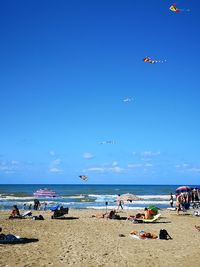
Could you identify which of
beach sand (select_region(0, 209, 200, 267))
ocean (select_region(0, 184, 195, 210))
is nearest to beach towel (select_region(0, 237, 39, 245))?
beach sand (select_region(0, 209, 200, 267))

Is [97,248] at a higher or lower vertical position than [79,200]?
lower

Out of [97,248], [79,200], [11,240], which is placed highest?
[79,200]

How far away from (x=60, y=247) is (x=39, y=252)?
4.75 feet

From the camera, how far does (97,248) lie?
15641 mm

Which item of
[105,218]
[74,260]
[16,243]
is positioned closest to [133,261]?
[74,260]

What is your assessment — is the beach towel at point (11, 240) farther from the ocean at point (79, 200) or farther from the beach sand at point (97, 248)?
the ocean at point (79, 200)

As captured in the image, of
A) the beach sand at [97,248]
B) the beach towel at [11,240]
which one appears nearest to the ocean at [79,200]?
the beach sand at [97,248]

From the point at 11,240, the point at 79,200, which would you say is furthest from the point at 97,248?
the point at 79,200

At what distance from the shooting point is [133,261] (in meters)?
13.3

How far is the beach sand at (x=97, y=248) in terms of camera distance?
13.0 m

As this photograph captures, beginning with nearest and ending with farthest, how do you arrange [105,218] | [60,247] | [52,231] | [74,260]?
[74,260], [60,247], [52,231], [105,218]

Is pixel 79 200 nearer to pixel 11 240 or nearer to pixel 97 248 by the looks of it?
pixel 11 240

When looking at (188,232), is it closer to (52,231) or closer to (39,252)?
(52,231)

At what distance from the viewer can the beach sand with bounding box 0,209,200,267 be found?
13039 millimetres
